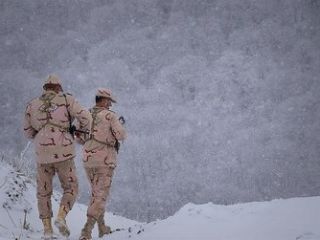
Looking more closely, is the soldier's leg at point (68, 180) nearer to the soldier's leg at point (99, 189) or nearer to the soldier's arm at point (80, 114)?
the soldier's leg at point (99, 189)

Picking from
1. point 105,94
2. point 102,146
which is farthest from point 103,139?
point 105,94

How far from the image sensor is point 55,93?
8039 mm

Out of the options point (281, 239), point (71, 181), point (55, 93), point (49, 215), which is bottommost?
point (281, 239)

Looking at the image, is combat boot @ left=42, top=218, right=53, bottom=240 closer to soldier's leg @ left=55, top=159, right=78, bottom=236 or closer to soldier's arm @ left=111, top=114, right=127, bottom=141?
soldier's leg @ left=55, top=159, right=78, bottom=236

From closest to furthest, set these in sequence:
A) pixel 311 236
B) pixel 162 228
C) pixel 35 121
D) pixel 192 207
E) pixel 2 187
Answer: pixel 311 236 → pixel 162 228 → pixel 192 207 → pixel 35 121 → pixel 2 187

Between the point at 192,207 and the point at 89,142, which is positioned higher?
the point at 89,142

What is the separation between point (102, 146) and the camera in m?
8.25

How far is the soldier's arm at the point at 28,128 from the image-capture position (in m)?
8.09

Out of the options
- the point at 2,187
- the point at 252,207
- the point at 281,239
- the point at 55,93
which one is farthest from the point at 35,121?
the point at 281,239

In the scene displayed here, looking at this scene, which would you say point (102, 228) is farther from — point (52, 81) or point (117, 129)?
point (52, 81)

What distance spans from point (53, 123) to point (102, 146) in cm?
84

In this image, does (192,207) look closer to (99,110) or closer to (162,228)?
(162,228)

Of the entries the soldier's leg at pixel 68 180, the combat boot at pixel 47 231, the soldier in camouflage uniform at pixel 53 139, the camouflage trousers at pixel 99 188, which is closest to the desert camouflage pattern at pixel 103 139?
the camouflage trousers at pixel 99 188

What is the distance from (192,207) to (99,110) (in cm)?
211
